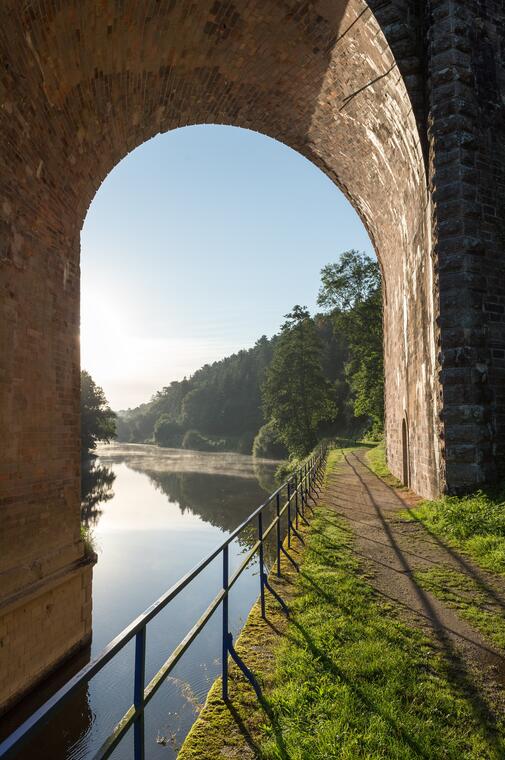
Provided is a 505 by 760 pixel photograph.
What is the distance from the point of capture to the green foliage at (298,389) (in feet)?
117

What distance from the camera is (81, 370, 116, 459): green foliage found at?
121 ft

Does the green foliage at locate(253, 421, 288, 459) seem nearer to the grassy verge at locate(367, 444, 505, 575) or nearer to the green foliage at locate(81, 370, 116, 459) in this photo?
the green foliage at locate(81, 370, 116, 459)

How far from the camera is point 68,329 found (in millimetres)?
6523

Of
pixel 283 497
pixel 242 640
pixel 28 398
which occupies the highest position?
pixel 28 398

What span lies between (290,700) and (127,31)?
760 centimetres

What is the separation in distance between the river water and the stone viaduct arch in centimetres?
→ 75

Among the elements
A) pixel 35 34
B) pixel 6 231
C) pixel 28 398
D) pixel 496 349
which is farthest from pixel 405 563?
pixel 35 34

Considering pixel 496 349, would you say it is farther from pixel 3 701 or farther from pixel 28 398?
pixel 3 701

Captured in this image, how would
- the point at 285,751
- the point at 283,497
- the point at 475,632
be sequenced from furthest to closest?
the point at 283,497, the point at 475,632, the point at 285,751

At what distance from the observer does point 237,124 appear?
1109cm

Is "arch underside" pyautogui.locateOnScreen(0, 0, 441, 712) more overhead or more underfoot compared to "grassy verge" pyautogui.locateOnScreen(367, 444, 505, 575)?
more overhead

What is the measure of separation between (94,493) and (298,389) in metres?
16.6

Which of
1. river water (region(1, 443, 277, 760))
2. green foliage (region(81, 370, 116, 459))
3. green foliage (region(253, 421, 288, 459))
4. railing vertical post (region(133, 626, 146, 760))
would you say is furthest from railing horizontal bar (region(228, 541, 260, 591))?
green foliage (region(253, 421, 288, 459))

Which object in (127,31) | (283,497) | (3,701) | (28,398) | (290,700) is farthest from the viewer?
(283,497)
